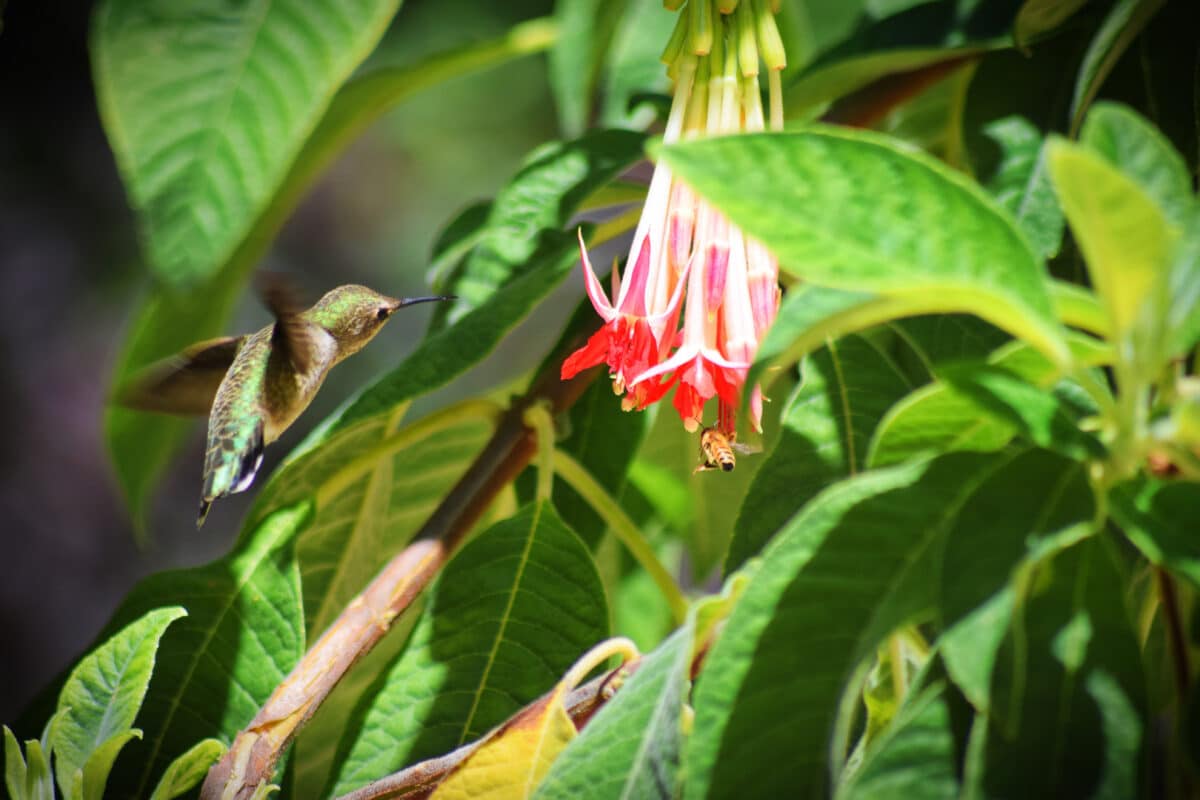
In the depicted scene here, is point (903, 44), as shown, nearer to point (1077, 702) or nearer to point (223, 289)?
point (1077, 702)

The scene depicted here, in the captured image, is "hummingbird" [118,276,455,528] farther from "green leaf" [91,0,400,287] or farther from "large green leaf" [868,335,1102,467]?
"large green leaf" [868,335,1102,467]

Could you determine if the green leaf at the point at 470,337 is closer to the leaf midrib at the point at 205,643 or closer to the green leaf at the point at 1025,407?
the leaf midrib at the point at 205,643

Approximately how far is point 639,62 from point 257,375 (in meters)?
0.44

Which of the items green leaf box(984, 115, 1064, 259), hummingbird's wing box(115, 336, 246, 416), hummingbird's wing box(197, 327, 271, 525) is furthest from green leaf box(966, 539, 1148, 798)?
hummingbird's wing box(115, 336, 246, 416)

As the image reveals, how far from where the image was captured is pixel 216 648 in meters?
0.67

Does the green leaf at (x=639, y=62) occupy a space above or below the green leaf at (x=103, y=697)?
above

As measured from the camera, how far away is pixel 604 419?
2.65 ft

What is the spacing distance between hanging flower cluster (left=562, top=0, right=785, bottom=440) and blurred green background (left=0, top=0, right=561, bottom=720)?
2.69 meters

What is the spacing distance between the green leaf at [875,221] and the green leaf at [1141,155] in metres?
0.04

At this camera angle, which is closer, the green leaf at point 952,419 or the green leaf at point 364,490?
the green leaf at point 952,419

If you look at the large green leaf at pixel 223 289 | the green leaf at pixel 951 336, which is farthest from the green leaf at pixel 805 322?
the large green leaf at pixel 223 289

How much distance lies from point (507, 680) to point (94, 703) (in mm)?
229

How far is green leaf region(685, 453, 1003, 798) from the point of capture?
17.3 inches

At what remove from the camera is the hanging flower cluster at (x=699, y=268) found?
0.57 metres
